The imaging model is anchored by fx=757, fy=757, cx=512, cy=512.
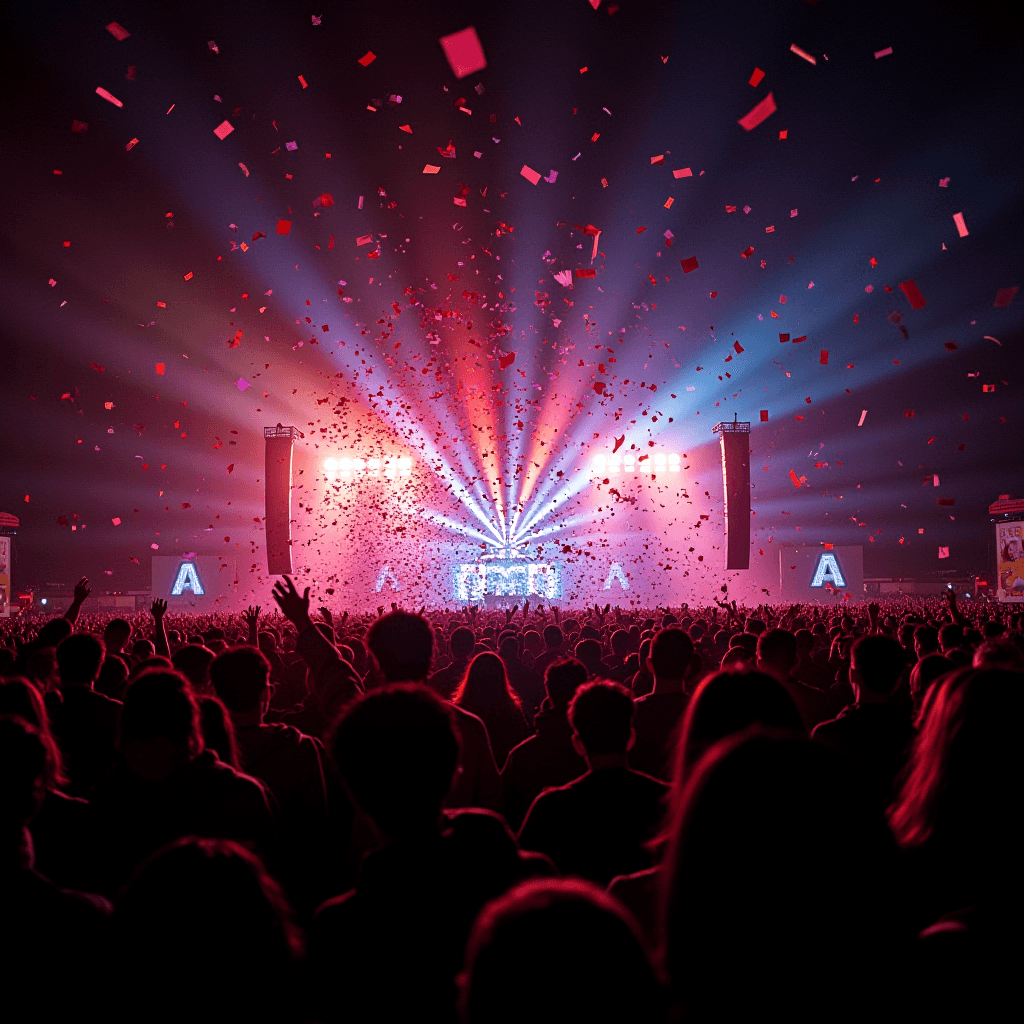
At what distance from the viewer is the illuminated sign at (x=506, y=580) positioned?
37.1 metres

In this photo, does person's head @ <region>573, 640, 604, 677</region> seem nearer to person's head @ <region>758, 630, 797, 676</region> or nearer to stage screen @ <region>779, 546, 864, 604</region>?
person's head @ <region>758, 630, 797, 676</region>

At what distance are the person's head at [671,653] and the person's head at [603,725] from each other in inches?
67.2

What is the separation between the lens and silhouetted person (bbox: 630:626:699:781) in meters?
4.31

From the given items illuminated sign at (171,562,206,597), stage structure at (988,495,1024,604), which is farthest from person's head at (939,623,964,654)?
illuminated sign at (171,562,206,597)

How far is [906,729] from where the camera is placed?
383 centimetres

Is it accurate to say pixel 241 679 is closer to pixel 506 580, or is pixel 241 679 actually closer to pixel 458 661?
pixel 458 661

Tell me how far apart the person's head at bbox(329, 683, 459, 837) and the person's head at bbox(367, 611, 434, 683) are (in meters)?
2.23

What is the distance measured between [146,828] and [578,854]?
153cm

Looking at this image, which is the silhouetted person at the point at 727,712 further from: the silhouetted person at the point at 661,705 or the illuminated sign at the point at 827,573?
the illuminated sign at the point at 827,573

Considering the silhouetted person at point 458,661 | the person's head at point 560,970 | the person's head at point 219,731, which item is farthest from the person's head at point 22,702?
the silhouetted person at point 458,661

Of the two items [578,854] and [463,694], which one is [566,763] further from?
[578,854]

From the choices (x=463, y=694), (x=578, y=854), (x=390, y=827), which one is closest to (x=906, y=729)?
(x=578, y=854)

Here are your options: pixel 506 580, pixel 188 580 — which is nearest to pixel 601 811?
pixel 506 580

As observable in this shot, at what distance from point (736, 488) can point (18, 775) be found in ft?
67.5
